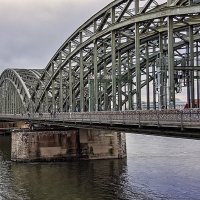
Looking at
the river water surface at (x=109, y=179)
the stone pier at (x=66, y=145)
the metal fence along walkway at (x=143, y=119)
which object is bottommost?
the river water surface at (x=109, y=179)

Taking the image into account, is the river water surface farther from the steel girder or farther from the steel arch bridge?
the steel girder

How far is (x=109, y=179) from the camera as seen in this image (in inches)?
1933

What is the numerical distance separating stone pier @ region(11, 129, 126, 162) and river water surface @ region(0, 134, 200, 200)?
225 centimetres

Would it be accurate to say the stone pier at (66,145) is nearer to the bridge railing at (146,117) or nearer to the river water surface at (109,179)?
the river water surface at (109,179)

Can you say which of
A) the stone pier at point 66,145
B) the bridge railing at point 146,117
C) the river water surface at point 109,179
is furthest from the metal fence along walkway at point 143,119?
the stone pier at point 66,145

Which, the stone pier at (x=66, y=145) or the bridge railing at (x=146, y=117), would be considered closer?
the bridge railing at (x=146, y=117)

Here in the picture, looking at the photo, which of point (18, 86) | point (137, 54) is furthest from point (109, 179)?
point (18, 86)

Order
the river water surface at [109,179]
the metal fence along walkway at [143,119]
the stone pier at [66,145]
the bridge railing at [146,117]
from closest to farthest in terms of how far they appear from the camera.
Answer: the metal fence along walkway at [143,119], the bridge railing at [146,117], the river water surface at [109,179], the stone pier at [66,145]

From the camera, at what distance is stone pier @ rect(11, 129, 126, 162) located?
213 feet

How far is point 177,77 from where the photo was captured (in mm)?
47000

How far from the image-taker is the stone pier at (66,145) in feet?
213

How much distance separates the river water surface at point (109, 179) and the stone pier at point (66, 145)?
225 cm

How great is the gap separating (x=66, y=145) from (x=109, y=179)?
17978 mm

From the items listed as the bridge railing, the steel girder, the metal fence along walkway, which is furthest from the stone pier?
the steel girder
